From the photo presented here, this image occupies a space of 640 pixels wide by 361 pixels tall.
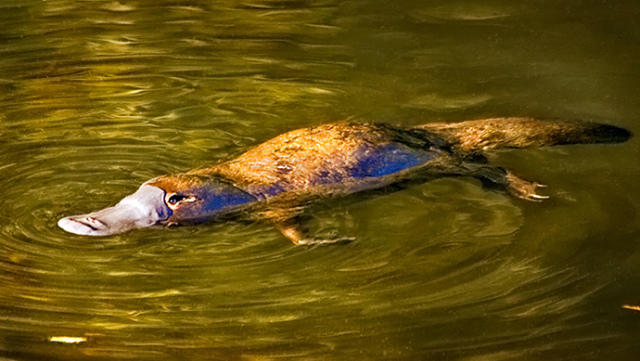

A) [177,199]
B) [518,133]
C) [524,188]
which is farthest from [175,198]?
[518,133]

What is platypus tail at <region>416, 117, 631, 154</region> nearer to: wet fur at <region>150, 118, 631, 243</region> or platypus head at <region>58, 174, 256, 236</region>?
wet fur at <region>150, 118, 631, 243</region>

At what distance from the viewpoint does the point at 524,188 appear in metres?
5.09

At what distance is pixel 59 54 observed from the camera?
754 cm

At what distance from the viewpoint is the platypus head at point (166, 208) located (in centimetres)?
474

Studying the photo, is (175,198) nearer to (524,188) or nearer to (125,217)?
(125,217)

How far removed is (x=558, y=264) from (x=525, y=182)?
0.75 metres

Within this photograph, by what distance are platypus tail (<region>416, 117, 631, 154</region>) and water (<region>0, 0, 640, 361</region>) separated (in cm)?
7

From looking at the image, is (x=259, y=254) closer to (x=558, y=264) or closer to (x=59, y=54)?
(x=558, y=264)

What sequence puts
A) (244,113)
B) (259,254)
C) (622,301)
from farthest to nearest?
(244,113)
(259,254)
(622,301)

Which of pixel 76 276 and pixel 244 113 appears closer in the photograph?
pixel 76 276

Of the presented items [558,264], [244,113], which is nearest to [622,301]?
[558,264]

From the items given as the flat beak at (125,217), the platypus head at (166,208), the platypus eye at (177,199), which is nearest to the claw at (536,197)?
the platypus head at (166,208)

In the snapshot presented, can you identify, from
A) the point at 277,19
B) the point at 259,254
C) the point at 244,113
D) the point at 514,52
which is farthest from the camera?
the point at 277,19

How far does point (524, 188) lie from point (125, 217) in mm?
1725
